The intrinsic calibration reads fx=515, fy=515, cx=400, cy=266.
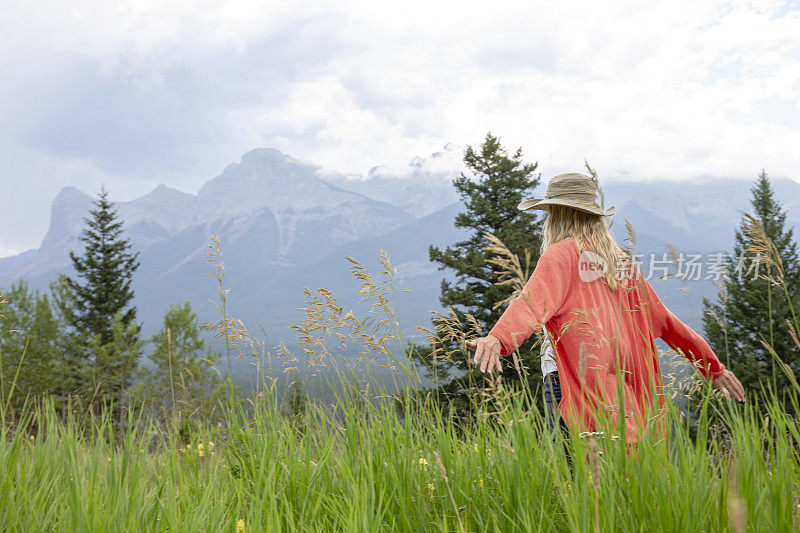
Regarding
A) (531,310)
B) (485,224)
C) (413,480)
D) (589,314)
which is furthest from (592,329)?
(485,224)

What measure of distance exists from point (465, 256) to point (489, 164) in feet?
24.1

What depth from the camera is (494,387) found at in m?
1.98

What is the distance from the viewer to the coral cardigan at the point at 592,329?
7.51ft

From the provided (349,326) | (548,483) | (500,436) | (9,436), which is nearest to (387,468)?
(500,436)

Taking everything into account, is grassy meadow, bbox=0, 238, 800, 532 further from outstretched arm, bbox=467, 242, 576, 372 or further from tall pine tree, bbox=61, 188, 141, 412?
tall pine tree, bbox=61, 188, 141, 412

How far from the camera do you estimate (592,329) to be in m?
2.31

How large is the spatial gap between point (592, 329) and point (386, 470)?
109cm

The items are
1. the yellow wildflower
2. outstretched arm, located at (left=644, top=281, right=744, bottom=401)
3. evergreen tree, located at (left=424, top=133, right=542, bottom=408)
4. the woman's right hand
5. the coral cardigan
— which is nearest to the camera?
the yellow wildflower

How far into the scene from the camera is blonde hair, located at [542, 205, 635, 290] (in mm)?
2768

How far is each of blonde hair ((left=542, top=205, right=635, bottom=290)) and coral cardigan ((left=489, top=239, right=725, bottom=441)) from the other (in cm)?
11

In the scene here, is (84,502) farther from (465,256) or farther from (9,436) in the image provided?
(465,256)

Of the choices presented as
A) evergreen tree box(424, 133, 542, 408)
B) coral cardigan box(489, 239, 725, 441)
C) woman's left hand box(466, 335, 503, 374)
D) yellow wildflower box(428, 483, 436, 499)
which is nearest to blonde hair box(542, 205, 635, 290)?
coral cardigan box(489, 239, 725, 441)

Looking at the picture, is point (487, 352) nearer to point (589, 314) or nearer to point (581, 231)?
point (589, 314)

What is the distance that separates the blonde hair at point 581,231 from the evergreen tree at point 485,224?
25.1 m
